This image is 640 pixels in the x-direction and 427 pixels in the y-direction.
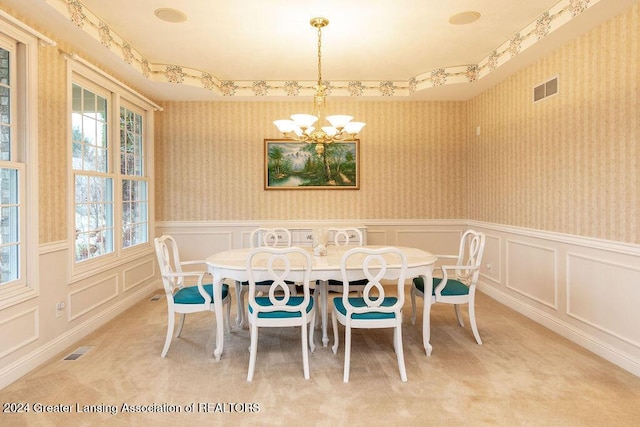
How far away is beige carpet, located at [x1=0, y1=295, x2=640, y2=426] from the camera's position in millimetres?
2154

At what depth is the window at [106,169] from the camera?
3.53 m

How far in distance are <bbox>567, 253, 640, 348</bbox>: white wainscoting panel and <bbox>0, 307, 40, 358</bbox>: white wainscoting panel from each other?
4.43m

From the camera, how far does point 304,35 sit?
3.61 meters

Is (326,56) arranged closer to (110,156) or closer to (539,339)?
(110,156)

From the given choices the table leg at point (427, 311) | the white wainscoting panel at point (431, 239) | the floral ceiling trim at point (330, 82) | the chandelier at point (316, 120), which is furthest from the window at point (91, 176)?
the white wainscoting panel at point (431, 239)

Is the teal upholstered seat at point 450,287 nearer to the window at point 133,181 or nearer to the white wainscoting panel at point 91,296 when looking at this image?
the white wainscoting panel at point 91,296

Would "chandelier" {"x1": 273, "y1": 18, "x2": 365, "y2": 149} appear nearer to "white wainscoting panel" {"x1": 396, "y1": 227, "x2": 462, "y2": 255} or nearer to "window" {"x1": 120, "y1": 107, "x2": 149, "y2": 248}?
"window" {"x1": 120, "y1": 107, "x2": 149, "y2": 248}

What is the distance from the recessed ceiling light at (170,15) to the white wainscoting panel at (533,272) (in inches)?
158

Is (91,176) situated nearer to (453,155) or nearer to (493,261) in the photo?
(453,155)

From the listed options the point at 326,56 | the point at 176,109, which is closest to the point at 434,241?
the point at 326,56

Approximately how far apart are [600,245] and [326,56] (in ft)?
10.4

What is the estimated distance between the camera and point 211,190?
5.34 meters

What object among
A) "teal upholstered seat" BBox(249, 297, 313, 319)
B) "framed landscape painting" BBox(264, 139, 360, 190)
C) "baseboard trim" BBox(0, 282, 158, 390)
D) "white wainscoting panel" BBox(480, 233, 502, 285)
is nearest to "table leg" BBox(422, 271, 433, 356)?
"teal upholstered seat" BBox(249, 297, 313, 319)

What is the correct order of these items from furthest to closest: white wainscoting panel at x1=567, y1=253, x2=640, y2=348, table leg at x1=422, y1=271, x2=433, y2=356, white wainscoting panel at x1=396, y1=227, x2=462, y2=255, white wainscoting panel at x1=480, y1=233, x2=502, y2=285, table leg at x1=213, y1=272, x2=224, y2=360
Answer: white wainscoting panel at x1=396, y1=227, x2=462, y2=255 → white wainscoting panel at x1=480, y1=233, x2=502, y2=285 → table leg at x1=422, y1=271, x2=433, y2=356 → table leg at x1=213, y1=272, x2=224, y2=360 → white wainscoting panel at x1=567, y1=253, x2=640, y2=348
